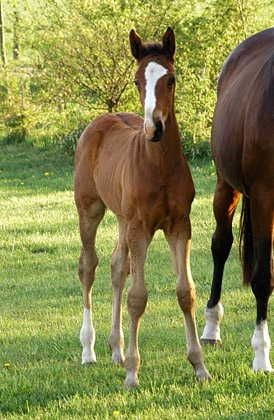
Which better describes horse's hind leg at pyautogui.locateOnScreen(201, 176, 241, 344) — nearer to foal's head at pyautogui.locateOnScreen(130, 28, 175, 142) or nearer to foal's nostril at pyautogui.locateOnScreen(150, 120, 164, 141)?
foal's head at pyautogui.locateOnScreen(130, 28, 175, 142)

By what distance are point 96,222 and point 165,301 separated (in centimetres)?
138

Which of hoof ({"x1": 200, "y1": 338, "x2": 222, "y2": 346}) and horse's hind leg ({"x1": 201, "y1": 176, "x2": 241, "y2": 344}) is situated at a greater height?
horse's hind leg ({"x1": 201, "y1": 176, "x2": 241, "y2": 344})

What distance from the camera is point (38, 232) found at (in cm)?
922

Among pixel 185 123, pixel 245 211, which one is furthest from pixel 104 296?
pixel 185 123

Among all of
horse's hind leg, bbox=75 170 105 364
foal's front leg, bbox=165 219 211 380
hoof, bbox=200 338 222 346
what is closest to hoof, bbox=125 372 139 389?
foal's front leg, bbox=165 219 211 380

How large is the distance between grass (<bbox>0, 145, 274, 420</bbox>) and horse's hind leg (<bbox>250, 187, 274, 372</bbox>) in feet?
0.45

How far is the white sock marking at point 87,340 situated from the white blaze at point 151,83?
5.53 feet

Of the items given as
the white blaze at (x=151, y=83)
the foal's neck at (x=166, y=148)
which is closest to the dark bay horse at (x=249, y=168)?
the foal's neck at (x=166, y=148)

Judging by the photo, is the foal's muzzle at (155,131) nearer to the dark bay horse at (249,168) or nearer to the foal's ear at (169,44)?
the foal's ear at (169,44)

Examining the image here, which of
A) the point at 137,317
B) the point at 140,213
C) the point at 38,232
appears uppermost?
the point at 140,213

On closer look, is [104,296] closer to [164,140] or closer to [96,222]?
[96,222]

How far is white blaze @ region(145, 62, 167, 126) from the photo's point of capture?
4.12 meters

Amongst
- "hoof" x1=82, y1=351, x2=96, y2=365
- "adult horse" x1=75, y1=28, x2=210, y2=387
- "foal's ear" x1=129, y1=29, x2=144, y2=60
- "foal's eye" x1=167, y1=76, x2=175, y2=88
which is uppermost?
"foal's ear" x1=129, y1=29, x2=144, y2=60

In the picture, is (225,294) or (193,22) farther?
(193,22)
